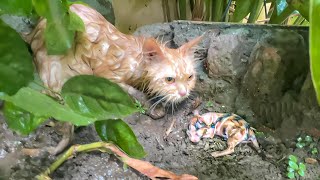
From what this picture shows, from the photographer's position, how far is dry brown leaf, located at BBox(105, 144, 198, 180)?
743mm

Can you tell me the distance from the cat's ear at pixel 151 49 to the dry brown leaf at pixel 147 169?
11.2 inches

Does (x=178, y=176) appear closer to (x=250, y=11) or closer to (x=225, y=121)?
(x=225, y=121)

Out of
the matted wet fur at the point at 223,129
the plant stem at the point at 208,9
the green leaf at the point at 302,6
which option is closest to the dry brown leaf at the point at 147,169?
the matted wet fur at the point at 223,129

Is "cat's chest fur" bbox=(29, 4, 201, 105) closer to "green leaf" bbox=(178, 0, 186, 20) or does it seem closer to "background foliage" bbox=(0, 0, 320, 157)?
"background foliage" bbox=(0, 0, 320, 157)

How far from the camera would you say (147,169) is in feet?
2.45

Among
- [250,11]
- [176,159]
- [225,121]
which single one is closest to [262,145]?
[225,121]

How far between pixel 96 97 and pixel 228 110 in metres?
0.49

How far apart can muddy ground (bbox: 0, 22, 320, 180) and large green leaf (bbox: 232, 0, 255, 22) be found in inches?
8.9

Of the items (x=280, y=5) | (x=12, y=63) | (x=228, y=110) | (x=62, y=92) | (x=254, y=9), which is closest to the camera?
(x=12, y=63)

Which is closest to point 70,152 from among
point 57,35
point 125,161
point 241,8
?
point 125,161

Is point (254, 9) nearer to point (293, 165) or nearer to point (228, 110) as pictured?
point (228, 110)

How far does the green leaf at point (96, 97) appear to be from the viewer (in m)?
0.58

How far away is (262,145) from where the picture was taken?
3.01 feet

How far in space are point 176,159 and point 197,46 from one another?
320mm
